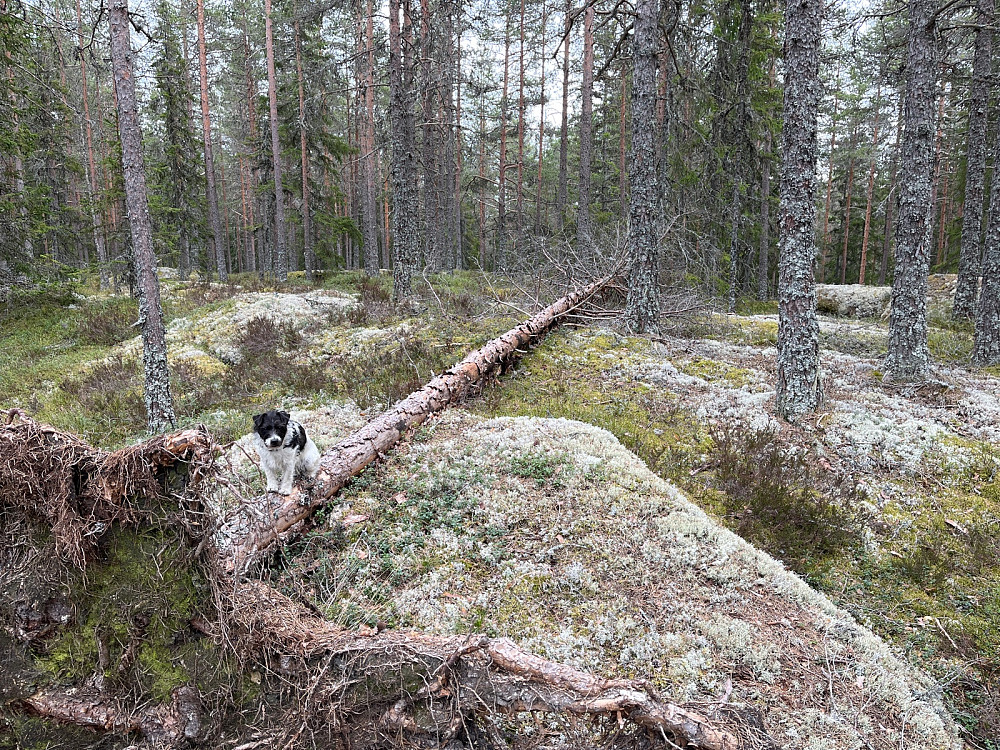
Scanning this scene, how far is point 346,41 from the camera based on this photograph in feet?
96.9

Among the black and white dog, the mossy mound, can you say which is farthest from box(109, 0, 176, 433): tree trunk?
the mossy mound

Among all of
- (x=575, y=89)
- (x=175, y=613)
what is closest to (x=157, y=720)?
(x=175, y=613)

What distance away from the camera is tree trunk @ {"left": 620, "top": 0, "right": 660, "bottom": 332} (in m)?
10.5

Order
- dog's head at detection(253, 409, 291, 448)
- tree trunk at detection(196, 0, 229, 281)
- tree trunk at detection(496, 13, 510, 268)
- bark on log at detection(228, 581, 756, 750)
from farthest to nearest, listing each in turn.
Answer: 1. tree trunk at detection(496, 13, 510, 268)
2. tree trunk at detection(196, 0, 229, 281)
3. dog's head at detection(253, 409, 291, 448)
4. bark on log at detection(228, 581, 756, 750)

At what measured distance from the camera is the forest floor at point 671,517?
3676 millimetres

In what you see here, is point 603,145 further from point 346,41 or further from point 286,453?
point 286,453

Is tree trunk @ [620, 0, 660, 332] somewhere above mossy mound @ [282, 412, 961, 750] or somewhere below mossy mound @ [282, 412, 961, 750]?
above

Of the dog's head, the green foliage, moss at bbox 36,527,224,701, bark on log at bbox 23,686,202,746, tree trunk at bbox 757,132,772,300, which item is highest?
tree trunk at bbox 757,132,772,300

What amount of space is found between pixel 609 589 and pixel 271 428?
3.14 metres

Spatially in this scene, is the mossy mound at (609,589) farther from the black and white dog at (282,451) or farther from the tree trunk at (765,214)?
the tree trunk at (765,214)

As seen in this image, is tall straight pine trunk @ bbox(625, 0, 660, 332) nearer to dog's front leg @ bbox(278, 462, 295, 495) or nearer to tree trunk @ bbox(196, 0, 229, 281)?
dog's front leg @ bbox(278, 462, 295, 495)

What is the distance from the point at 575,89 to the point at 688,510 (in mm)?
28624

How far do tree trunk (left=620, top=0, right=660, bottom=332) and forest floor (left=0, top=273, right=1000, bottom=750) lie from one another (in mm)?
1415

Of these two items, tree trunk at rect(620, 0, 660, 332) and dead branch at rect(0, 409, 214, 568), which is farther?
Answer: tree trunk at rect(620, 0, 660, 332)
